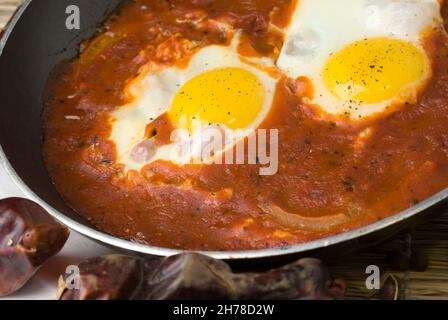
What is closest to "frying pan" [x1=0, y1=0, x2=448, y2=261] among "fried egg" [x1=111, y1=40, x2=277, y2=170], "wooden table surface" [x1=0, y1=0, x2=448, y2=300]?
"wooden table surface" [x1=0, y1=0, x2=448, y2=300]

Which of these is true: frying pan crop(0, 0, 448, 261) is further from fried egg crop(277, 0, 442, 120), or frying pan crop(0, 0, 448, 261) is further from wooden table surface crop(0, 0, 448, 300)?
fried egg crop(277, 0, 442, 120)

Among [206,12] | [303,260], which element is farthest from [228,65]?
[303,260]

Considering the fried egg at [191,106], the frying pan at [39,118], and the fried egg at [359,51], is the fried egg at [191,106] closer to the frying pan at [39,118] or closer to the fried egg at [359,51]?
the fried egg at [359,51]

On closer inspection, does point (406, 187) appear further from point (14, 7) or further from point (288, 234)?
point (14, 7)

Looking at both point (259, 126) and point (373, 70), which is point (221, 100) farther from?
point (373, 70)

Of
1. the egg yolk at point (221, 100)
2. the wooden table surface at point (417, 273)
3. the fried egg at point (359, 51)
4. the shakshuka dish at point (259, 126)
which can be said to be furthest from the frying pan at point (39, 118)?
the fried egg at point (359, 51)

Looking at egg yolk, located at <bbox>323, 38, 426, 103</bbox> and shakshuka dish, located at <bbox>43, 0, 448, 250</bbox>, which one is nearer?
shakshuka dish, located at <bbox>43, 0, 448, 250</bbox>

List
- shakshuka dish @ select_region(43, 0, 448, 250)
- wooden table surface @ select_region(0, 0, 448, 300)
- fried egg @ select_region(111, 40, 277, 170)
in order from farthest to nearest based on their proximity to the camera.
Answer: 1. fried egg @ select_region(111, 40, 277, 170)
2. shakshuka dish @ select_region(43, 0, 448, 250)
3. wooden table surface @ select_region(0, 0, 448, 300)
